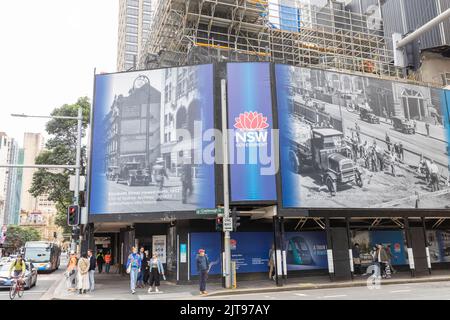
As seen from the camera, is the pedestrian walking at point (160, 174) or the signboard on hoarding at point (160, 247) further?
the signboard on hoarding at point (160, 247)

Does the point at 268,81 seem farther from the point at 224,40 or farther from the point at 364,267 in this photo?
the point at 224,40

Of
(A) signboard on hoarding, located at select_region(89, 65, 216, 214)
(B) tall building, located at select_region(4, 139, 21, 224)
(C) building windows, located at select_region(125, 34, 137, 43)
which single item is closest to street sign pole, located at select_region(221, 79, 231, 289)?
(A) signboard on hoarding, located at select_region(89, 65, 216, 214)

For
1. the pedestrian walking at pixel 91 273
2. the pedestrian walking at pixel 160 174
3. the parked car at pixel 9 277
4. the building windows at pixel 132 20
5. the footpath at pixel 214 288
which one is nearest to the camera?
the footpath at pixel 214 288

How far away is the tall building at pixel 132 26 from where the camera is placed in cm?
9950

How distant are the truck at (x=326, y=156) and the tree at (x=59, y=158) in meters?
26.3

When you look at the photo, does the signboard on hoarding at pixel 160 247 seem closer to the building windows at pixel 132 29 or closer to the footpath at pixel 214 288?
the footpath at pixel 214 288

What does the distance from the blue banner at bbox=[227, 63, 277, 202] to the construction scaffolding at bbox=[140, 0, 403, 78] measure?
32.6 ft

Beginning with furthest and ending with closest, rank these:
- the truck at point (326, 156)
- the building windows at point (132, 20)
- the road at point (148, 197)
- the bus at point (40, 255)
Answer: the building windows at point (132, 20), the bus at point (40, 255), the truck at point (326, 156), the road at point (148, 197)

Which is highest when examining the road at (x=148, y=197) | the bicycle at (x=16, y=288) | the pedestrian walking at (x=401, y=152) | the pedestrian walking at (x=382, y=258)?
the pedestrian walking at (x=401, y=152)

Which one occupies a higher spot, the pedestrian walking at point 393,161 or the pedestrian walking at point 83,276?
the pedestrian walking at point 393,161

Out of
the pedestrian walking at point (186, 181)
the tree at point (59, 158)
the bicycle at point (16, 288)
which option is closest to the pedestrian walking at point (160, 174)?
the pedestrian walking at point (186, 181)

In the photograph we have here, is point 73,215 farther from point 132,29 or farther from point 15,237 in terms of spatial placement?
point 15,237

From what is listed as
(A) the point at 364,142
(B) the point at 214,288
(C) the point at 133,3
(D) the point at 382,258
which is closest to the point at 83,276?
(B) the point at 214,288

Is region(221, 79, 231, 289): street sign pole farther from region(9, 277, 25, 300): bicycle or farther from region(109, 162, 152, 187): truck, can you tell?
region(9, 277, 25, 300): bicycle
